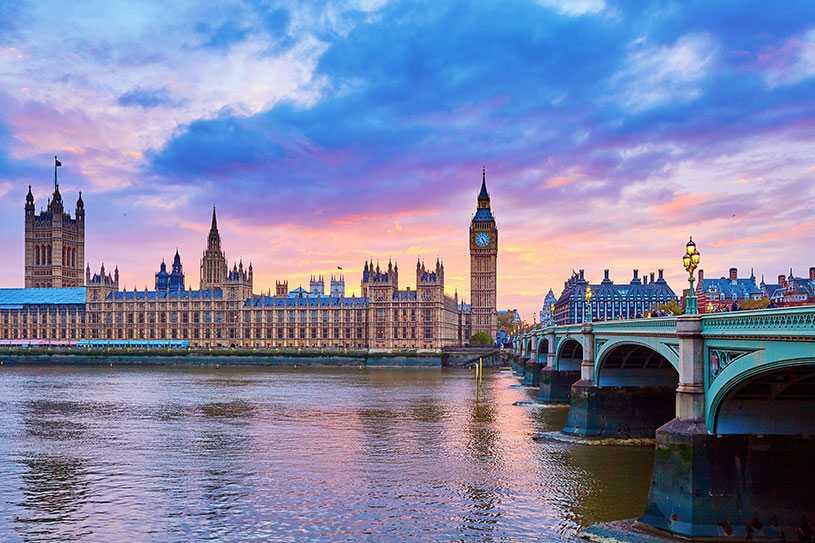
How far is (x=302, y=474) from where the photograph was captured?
121 ft

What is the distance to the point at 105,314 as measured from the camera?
611ft

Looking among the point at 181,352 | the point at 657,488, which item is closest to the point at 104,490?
the point at 657,488

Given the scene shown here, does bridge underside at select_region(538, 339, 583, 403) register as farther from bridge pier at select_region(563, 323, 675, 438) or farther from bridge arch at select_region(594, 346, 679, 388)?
bridge pier at select_region(563, 323, 675, 438)

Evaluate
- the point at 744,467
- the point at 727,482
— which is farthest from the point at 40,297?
the point at 744,467

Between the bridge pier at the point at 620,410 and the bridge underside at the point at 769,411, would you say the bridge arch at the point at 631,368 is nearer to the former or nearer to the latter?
the bridge pier at the point at 620,410

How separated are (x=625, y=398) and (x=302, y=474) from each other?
1819 centimetres

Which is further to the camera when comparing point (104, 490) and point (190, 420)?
→ point (190, 420)

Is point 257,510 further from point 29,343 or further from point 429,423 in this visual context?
point 29,343

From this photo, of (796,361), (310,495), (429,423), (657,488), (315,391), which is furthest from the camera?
(315,391)

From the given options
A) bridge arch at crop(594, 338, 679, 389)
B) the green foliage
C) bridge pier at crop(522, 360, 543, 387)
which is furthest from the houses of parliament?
bridge arch at crop(594, 338, 679, 389)

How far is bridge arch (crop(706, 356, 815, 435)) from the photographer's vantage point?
2477cm

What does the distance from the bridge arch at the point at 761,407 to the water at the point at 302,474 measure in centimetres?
492

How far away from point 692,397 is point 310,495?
14356 millimetres

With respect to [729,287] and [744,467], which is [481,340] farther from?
[744,467]
